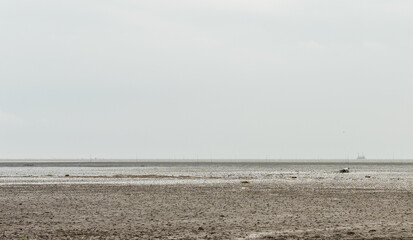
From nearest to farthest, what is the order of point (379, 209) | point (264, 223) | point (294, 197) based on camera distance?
point (264, 223), point (379, 209), point (294, 197)

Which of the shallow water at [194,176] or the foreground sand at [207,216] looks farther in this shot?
the shallow water at [194,176]

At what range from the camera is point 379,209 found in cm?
2552

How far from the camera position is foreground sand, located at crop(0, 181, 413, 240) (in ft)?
59.8

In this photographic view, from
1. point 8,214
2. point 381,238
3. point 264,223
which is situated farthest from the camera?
point 8,214

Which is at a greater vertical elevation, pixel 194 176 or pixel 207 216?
pixel 194 176

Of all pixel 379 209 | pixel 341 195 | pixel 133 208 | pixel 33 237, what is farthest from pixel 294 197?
pixel 33 237

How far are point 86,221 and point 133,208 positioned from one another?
194 inches

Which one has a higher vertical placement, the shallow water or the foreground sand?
the shallow water

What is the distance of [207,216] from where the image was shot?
23109mm

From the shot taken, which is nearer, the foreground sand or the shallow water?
the foreground sand

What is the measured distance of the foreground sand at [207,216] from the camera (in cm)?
1822

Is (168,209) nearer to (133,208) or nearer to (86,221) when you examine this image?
(133,208)

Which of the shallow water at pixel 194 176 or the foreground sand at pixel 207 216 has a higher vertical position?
the shallow water at pixel 194 176

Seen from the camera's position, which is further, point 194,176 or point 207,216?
point 194,176
